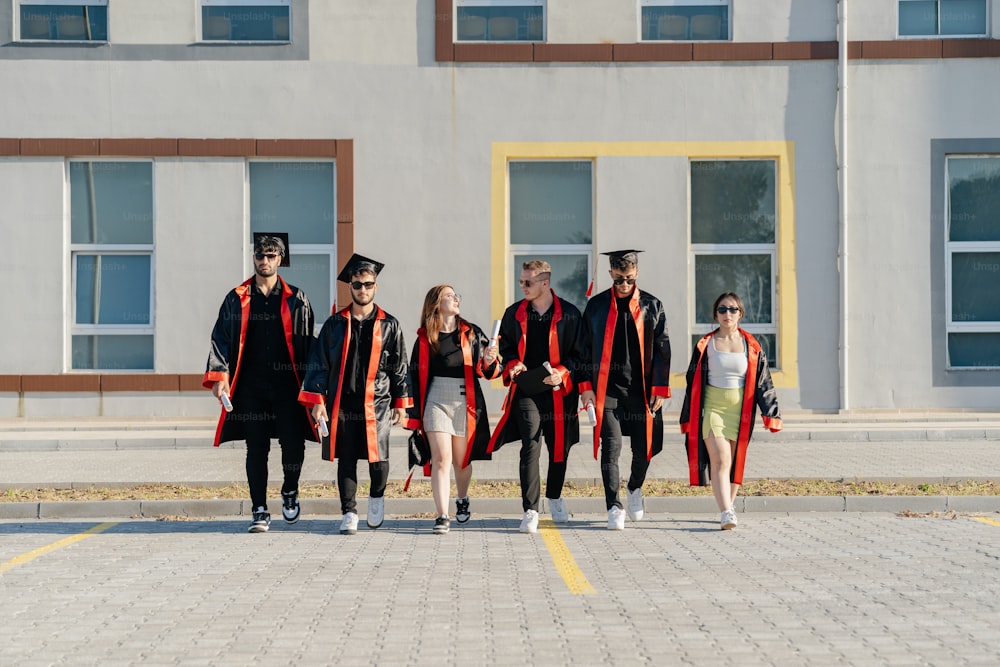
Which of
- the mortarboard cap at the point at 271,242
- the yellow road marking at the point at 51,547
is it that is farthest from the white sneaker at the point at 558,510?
the yellow road marking at the point at 51,547

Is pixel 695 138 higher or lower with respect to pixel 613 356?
higher

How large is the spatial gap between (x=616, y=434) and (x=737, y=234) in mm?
10946

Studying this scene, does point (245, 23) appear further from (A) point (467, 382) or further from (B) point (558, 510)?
(B) point (558, 510)

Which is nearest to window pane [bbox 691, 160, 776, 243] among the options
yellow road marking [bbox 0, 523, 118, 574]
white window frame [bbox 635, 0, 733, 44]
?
white window frame [bbox 635, 0, 733, 44]

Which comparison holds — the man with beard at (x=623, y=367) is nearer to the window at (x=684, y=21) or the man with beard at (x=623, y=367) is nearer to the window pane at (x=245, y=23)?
the window at (x=684, y=21)

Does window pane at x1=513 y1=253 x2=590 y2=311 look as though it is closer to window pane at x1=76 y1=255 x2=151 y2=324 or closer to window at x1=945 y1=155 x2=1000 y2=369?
window at x1=945 y1=155 x2=1000 y2=369

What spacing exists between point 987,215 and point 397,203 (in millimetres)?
8559

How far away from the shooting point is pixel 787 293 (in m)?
20.0

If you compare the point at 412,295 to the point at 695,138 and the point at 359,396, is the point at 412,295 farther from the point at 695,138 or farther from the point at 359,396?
the point at 359,396

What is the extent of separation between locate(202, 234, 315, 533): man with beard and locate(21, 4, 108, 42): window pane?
11655 mm

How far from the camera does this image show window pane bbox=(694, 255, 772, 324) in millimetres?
20219

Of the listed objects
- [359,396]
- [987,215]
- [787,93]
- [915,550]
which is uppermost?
[787,93]

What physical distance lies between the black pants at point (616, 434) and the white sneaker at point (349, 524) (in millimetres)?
1780

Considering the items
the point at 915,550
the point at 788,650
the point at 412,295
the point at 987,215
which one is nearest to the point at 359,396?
the point at 915,550
